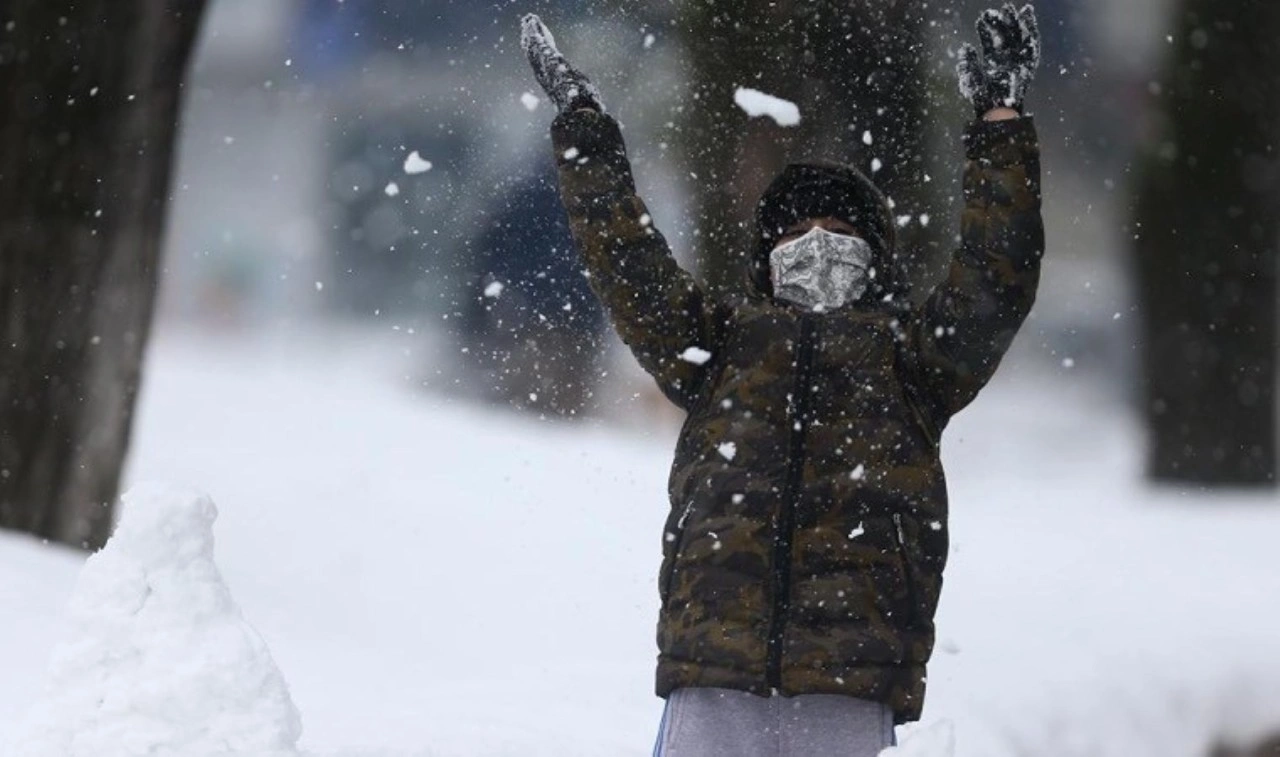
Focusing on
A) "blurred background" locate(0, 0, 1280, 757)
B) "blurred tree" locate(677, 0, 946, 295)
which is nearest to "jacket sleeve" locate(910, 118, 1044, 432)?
"blurred background" locate(0, 0, 1280, 757)

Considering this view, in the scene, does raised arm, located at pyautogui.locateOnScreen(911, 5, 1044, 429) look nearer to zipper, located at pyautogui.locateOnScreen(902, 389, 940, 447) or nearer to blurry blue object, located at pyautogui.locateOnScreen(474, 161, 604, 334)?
zipper, located at pyautogui.locateOnScreen(902, 389, 940, 447)

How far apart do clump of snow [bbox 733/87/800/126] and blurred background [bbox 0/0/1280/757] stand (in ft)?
0.42

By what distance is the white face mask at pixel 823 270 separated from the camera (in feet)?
11.2

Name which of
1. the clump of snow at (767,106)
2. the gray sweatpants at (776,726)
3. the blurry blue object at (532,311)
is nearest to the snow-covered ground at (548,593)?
the gray sweatpants at (776,726)

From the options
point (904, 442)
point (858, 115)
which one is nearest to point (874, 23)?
point (858, 115)

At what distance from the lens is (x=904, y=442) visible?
323cm

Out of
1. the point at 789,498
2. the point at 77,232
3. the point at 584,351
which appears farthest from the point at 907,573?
the point at 584,351

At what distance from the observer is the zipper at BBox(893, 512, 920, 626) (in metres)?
3.15

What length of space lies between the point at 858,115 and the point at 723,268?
1.20 m

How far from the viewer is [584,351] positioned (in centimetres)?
1477

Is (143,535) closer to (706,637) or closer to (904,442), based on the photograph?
(706,637)

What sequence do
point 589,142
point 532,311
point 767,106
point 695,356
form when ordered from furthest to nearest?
point 532,311, point 767,106, point 589,142, point 695,356

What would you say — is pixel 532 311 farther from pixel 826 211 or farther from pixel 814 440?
pixel 814 440

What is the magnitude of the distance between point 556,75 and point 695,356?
0.70m
